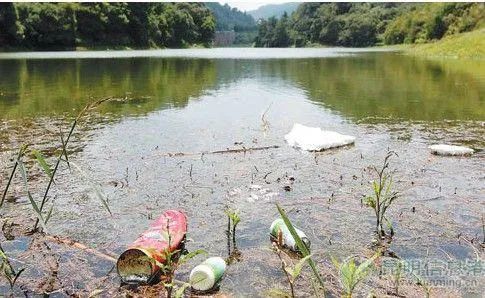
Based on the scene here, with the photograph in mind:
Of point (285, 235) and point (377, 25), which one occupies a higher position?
point (377, 25)

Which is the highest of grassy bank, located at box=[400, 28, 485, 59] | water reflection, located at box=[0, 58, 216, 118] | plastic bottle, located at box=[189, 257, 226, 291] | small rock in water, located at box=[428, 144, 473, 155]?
grassy bank, located at box=[400, 28, 485, 59]

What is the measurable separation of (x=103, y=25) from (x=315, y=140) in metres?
98.4

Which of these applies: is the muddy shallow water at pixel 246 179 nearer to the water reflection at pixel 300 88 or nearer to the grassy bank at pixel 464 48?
the water reflection at pixel 300 88

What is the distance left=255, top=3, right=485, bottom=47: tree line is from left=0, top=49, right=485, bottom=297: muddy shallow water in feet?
208

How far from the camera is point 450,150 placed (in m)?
12.3

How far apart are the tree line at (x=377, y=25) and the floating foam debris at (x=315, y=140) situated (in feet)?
221

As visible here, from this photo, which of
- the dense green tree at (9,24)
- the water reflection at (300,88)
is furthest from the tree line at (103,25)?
the water reflection at (300,88)

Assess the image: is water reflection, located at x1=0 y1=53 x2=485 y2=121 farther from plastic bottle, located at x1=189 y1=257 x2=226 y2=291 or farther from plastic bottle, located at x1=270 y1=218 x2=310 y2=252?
plastic bottle, located at x1=189 y1=257 x2=226 y2=291

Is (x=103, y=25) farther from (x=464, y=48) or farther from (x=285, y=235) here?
(x=285, y=235)

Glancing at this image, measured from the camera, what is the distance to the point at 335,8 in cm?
19138

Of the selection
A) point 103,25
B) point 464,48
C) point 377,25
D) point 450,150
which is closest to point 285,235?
point 450,150

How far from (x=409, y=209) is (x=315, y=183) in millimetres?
2141

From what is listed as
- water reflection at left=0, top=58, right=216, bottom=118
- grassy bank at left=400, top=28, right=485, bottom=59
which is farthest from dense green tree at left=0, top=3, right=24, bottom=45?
grassy bank at left=400, top=28, right=485, bottom=59

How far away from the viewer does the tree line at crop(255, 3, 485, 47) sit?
8149cm
